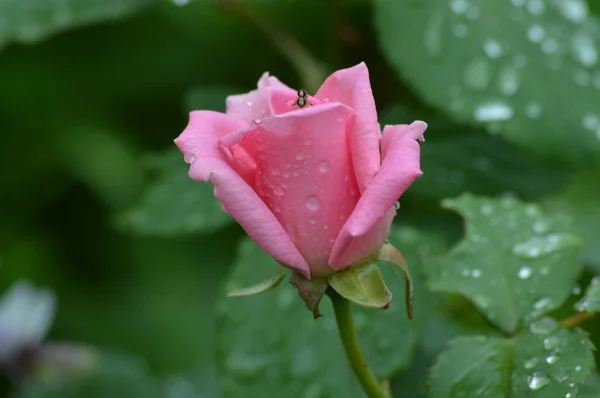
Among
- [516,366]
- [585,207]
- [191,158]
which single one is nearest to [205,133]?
[191,158]

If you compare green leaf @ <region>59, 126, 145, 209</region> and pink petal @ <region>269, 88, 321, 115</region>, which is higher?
pink petal @ <region>269, 88, 321, 115</region>

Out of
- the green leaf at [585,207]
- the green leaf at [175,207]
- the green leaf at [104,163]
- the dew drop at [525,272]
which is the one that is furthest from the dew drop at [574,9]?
the green leaf at [104,163]

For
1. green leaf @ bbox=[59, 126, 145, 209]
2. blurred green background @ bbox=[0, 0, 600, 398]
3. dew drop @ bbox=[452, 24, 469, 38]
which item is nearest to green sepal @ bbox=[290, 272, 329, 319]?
blurred green background @ bbox=[0, 0, 600, 398]

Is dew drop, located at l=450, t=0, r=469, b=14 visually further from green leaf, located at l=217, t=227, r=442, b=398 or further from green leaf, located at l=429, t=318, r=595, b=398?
green leaf, located at l=429, t=318, r=595, b=398

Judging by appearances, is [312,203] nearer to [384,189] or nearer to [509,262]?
[384,189]

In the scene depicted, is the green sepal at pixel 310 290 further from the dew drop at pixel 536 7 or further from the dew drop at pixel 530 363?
the dew drop at pixel 536 7
